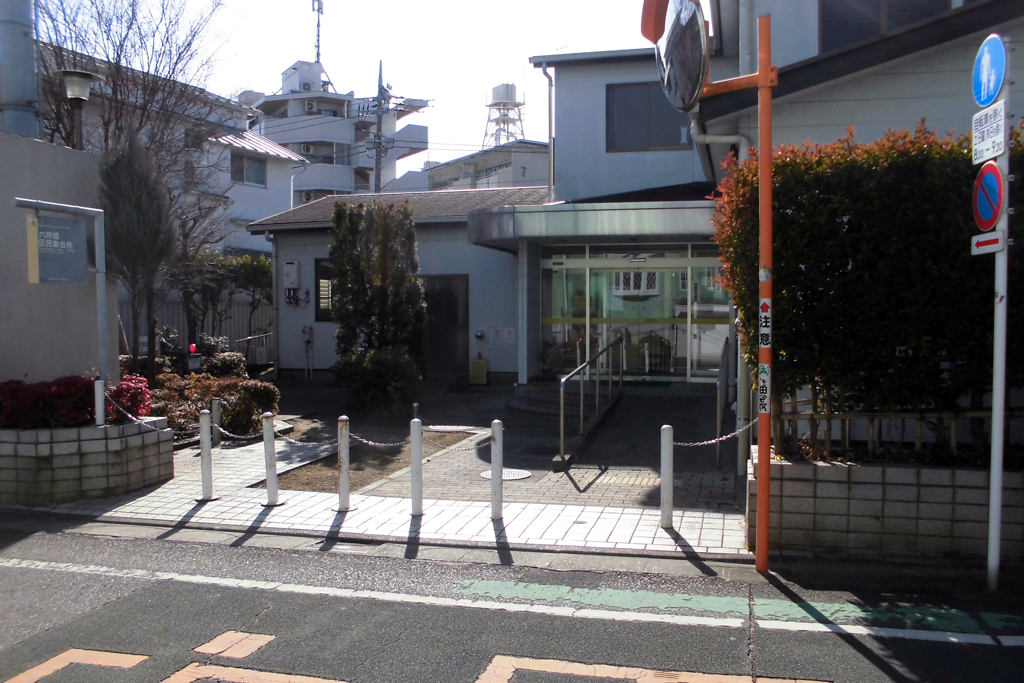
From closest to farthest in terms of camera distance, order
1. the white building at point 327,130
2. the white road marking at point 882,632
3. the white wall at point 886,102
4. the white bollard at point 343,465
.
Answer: the white road marking at point 882,632 → the white bollard at point 343,465 → the white wall at point 886,102 → the white building at point 327,130

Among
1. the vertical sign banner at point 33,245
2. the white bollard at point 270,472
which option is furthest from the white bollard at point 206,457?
the vertical sign banner at point 33,245

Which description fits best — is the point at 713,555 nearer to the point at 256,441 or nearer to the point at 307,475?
the point at 307,475

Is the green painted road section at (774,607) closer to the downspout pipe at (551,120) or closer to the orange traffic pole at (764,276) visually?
the orange traffic pole at (764,276)

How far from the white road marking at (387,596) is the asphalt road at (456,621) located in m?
0.02

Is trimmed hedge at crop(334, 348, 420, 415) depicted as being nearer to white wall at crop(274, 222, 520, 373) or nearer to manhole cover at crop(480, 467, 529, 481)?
manhole cover at crop(480, 467, 529, 481)

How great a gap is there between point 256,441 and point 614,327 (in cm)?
733

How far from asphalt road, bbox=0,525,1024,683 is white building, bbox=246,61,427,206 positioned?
133 feet

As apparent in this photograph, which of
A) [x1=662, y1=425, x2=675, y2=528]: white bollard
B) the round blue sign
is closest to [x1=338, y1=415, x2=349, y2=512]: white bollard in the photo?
[x1=662, y1=425, x2=675, y2=528]: white bollard

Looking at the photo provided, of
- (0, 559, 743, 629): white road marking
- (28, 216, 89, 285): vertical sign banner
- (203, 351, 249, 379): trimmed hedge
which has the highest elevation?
(28, 216, 89, 285): vertical sign banner

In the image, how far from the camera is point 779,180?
6.15 metres

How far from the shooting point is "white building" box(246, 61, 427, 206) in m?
45.4

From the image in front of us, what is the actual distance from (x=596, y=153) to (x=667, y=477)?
10.9 metres

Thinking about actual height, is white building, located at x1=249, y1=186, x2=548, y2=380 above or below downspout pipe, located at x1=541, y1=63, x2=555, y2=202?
below

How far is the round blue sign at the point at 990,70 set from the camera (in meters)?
5.05
